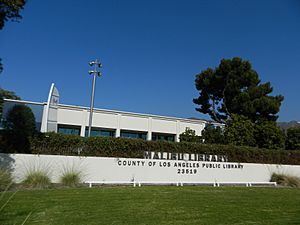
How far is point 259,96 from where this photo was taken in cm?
2794

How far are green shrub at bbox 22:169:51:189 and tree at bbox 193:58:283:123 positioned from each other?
19.2 metres

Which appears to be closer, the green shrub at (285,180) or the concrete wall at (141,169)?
the concrete wall at (141,169)

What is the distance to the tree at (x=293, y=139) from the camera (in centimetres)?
2390

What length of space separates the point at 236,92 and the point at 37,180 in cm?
2185

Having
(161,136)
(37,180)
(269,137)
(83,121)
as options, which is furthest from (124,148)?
(161,136)

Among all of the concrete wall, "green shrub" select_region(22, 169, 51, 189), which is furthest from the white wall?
"green shrub" select_region(22, 169, 51, 189)

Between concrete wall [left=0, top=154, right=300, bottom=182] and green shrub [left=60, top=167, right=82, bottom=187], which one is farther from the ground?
concrete wall [left=0, top=154, right=300, bottom=182]

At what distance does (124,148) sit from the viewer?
14.2 meters

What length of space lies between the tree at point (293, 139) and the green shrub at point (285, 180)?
7.76 metres

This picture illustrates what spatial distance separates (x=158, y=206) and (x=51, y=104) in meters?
17.4

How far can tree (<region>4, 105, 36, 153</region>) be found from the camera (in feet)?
39.8

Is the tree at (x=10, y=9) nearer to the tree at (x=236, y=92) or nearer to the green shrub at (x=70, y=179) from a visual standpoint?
the green shrub at (x=70, y=179)

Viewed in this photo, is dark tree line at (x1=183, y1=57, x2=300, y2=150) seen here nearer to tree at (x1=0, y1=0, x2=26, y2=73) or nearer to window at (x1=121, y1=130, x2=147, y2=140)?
window at (x1=121, y1=130, x2=147, y2=140)

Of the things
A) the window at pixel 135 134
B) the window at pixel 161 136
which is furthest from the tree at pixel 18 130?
the window at pixel 161 136
